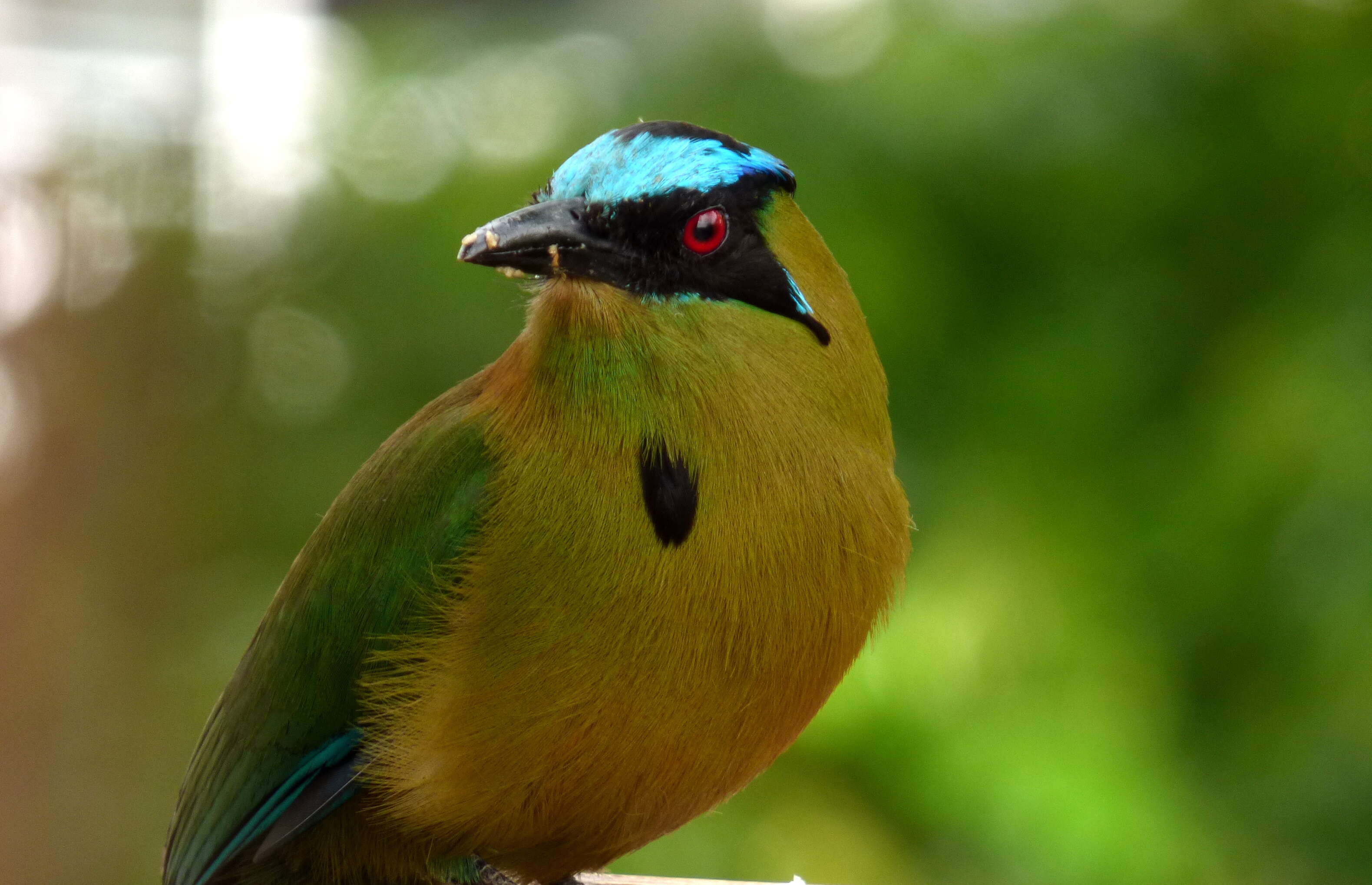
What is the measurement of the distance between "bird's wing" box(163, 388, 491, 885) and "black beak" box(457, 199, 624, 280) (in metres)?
0.41

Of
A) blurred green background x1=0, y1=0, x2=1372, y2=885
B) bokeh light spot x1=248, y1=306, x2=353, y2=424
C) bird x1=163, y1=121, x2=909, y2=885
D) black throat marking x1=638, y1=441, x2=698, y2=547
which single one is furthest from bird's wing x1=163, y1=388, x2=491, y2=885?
bokeh light spot x1=248, y1=306, x2=353, y2=424

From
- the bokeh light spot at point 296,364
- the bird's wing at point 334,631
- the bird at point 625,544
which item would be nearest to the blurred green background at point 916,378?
the bokeh light spot at point 296,364

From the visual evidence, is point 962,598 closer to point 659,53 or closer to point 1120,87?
point 1120,87

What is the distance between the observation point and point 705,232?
2.40 meters

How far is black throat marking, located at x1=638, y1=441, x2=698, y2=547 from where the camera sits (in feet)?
7.82

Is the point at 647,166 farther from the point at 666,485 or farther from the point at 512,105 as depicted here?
the point at 512,105

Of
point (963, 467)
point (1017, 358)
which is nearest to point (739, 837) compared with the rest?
point (963, 467)

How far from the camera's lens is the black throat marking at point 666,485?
2.38 metres

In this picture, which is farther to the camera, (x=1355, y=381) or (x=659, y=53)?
(x=659, y=53)

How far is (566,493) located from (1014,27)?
405cm

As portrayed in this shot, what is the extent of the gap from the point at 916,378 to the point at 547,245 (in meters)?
3.47

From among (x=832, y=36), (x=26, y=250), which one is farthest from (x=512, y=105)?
(x=26, y=250)

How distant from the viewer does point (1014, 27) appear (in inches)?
230

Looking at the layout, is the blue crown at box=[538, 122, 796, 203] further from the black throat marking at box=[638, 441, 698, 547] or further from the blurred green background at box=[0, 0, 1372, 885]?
the blurred green background at box=[0, 0, 1372, 885]
